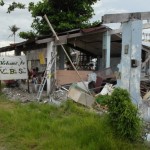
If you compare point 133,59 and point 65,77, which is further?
point 65,77

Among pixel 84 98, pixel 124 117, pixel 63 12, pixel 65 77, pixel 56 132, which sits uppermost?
pixel 63 12

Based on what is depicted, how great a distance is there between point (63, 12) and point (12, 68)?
4.92 meters

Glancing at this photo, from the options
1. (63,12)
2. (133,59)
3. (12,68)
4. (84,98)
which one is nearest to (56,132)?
(133,59)

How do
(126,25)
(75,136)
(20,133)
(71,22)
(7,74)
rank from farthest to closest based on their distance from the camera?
(71,22), (7,74), (126,25), (20,133), (75,136)

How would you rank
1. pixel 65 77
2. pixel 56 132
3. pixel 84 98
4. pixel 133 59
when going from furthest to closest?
pixel 65 77 < pixel 84 98 < pixel 133 59 < pixel 56 132

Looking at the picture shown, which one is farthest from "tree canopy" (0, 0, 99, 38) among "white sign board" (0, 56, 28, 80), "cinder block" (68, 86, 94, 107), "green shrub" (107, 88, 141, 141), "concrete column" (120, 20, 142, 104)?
"green shrub" (107, 88, 141, 141)

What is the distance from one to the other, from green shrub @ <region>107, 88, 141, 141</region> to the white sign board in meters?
11.0

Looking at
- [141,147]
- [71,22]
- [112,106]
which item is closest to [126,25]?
[112,106]

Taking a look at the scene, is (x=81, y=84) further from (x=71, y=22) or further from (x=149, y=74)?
(x=71, y=22)

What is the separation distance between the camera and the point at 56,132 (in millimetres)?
8547

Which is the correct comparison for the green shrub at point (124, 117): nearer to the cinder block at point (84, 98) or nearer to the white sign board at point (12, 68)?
the cinder block at point (84, 98)

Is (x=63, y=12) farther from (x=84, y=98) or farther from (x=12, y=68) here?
(x=84, y=98)

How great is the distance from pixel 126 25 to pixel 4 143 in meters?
5.13

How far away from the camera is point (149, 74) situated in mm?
15961
